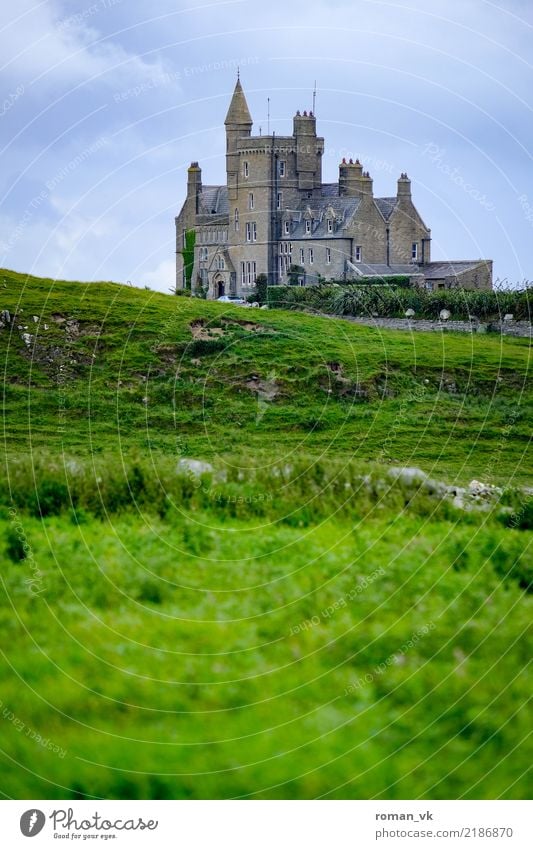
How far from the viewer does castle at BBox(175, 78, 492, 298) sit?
244 ft

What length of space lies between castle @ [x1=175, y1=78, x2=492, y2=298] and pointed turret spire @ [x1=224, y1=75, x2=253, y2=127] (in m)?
0.06

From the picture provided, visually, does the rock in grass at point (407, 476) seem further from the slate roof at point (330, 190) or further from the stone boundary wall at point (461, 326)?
the slate roof at point (330, 190)

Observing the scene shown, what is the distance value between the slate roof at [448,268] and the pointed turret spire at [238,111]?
46.7 feet

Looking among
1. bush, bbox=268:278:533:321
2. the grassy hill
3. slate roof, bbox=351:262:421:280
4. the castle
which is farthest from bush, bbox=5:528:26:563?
the castle

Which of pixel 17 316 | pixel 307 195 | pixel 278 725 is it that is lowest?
pixel 278 725

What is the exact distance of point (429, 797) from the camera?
1032 centimetres

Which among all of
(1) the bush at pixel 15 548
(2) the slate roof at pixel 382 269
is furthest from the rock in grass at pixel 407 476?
(2) the slate roof at pixel 382 269

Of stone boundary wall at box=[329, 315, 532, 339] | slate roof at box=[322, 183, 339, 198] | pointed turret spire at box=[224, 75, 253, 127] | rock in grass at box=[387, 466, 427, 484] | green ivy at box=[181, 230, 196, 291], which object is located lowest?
rock in grass at box=[387, 466, 427, 484]

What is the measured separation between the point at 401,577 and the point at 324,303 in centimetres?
4388

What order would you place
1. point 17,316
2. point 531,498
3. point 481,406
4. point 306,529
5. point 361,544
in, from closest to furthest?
point 361,544, point 306,529, point 531,498, point 481,406, point 17,316

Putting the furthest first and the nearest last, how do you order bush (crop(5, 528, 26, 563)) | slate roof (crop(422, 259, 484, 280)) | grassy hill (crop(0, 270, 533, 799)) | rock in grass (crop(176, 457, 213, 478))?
slate roof (crop(422, 259, 484, 280)) < rock in grass (crop(176, 457, 213, 478)) < bush (crop(5, 528, 26, 563)) < grassy hill (crop(0, 270, 533, 799))

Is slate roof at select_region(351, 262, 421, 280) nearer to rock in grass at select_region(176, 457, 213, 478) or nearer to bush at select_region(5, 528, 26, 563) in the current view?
rock in grass at select_region(176, 457, 213, 478)
